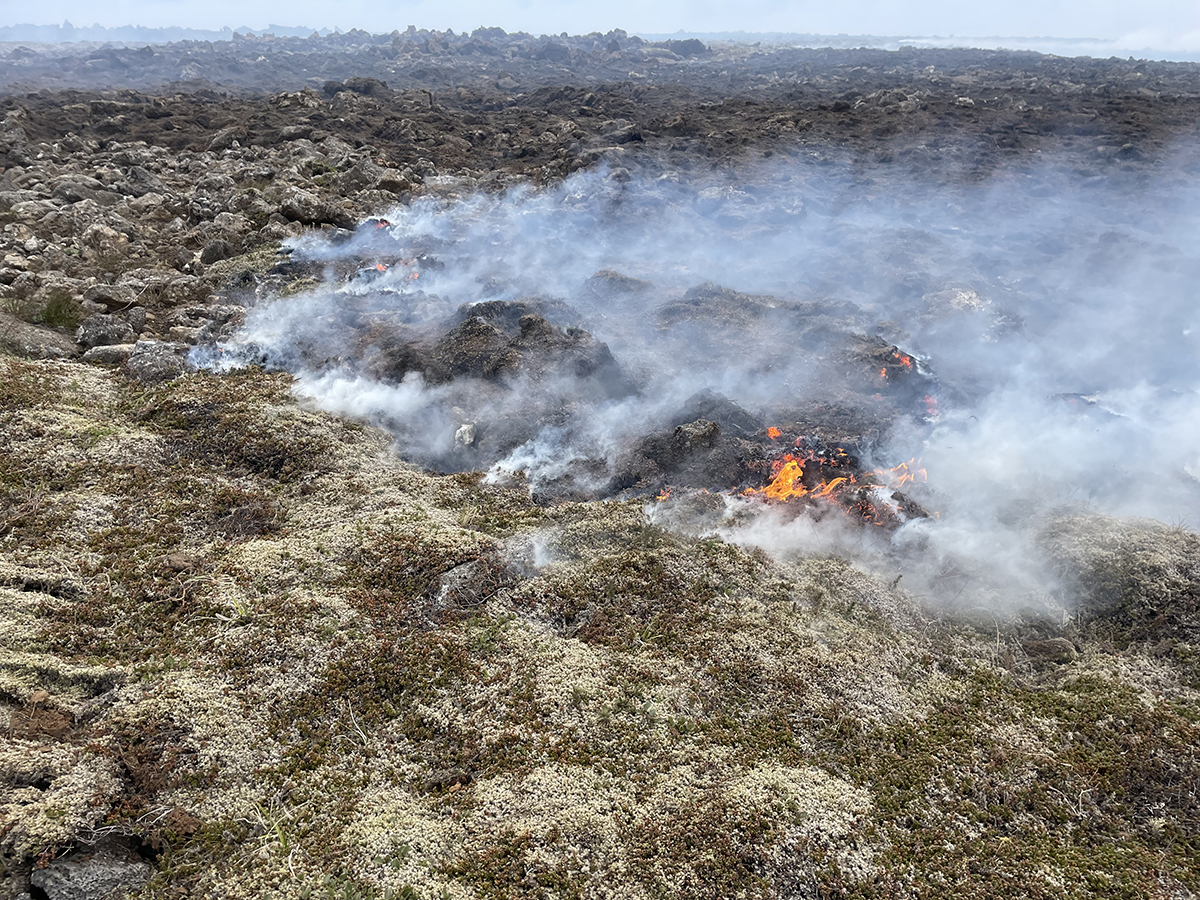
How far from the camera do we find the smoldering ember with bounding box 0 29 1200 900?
20.8 ft

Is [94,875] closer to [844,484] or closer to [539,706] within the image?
[539,706]

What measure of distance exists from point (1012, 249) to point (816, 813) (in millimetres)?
24631

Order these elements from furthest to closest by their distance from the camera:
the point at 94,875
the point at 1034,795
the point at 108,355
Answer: the point at 108,355 → the point at 1034,795 → the point at 94,875

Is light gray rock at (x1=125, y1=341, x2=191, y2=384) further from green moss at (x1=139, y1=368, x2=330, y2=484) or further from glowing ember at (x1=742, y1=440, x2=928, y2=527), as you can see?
glowing ember at (x1=742, y1=440, x2=928, y2=527)

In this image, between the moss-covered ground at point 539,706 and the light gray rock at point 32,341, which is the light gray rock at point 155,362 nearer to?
the light gray rock at point 32,341

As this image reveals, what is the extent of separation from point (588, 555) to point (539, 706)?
2917 millimetres

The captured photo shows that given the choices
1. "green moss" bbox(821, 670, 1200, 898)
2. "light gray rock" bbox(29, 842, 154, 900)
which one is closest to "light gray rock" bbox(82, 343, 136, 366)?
"light gray rock" bbox(29, 842, 154, 900)

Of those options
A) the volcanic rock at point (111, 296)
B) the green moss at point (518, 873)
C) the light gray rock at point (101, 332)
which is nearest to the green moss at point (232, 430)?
the light gray rock at point (101, 332)

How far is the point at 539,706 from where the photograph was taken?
7.69m

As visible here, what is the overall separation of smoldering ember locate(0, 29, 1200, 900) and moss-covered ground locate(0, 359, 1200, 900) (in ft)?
→ 0.15

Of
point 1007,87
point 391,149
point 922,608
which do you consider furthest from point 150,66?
point 922,608

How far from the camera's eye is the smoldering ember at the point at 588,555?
20.8 feet

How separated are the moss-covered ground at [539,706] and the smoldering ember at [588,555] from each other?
0.15 feet

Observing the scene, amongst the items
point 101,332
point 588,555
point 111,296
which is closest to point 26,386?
point 101,332
